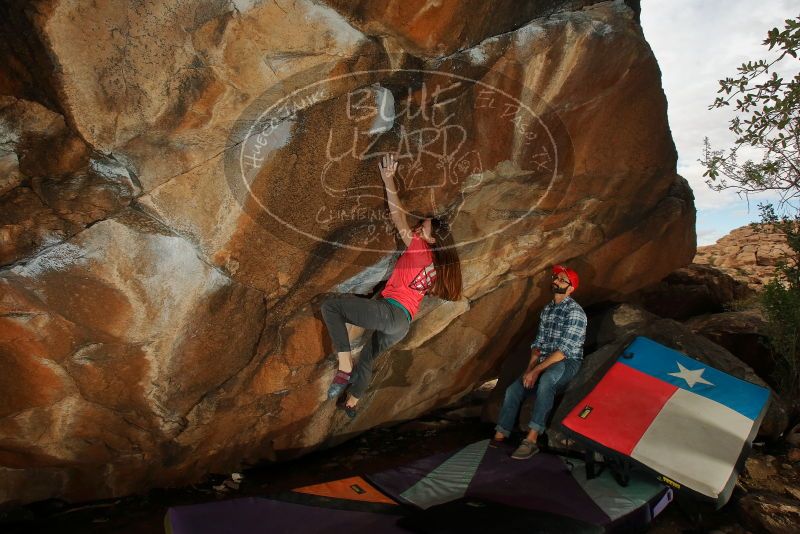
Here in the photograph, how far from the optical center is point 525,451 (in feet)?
15.4

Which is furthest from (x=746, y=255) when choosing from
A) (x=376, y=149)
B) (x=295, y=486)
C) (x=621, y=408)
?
(x=295, y=486)

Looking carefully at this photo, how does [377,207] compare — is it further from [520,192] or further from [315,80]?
[520,192]

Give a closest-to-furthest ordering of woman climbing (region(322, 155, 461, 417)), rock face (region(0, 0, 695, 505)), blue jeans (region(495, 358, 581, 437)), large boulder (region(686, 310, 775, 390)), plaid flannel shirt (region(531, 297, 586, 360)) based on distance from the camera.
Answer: rock face (region(0, 0, 695, 505)) → woman climbing (region(322, 155, 461, 417)) → blue jeans (region(495, 358, 581, 437)) → plaid flannel shirt (region(531, 297, 586, 360)) → large boulder (region(686, 310, 775, 390))

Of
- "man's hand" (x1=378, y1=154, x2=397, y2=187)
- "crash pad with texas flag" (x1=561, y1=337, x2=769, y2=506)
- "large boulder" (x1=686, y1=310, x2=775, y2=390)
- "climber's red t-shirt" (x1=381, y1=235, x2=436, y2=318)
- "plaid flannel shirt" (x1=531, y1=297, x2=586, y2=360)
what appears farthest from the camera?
"large boulder" (x1=686, y1=310, x2=775, y2=390)

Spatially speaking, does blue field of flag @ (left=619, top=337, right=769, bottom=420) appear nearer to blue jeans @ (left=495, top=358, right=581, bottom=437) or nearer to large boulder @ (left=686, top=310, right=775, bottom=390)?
blue jeans @ (left=495, top=358, right=581, bottom=437)

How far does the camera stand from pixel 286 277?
13.8ft

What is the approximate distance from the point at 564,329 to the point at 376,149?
108 inches

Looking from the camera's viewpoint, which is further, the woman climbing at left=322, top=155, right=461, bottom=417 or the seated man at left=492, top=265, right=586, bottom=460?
the seated man at left=492, top=265, right=586, bottom=460

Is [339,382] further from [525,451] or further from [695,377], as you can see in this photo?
[695,377]

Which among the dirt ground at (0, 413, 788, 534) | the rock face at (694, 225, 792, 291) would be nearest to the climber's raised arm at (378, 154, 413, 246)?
the dirt ground at (0, 413, 788, 534)

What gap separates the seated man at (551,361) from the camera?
496 centimetres

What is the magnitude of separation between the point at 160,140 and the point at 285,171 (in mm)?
866

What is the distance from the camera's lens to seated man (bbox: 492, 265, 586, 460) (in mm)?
4957

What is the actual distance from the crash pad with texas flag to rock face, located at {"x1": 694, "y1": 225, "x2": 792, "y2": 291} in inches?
338
